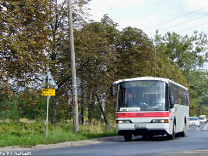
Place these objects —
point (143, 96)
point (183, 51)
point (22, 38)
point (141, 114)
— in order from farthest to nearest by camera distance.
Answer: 1. point (183, 51)
2. point (143, 96)
3. point (141, 114)
4. point (22, 38)

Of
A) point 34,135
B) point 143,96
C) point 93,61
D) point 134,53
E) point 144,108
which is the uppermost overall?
point 134,53

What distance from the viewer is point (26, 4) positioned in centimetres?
1923

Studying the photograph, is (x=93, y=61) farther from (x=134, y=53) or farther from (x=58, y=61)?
(x=134, y=53)

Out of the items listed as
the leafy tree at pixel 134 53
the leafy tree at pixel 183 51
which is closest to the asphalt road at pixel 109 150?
the leafy tree at pixel 134 53

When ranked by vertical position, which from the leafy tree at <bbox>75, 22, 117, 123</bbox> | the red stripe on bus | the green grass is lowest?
the green grass

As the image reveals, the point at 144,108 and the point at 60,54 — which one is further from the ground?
the point at 60,54

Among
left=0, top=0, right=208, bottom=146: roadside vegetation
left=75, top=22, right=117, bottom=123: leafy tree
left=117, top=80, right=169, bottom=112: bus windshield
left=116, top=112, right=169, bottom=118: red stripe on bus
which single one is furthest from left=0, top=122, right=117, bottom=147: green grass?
left=75, top=22, right=117, bottom=123: leafy tree

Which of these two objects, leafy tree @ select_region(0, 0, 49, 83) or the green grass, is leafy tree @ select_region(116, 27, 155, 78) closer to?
the green grass

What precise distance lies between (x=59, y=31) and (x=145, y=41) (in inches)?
310

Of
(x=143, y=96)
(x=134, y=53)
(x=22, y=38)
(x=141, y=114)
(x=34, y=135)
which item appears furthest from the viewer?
(x=134, y=53)

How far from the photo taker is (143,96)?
20.1m

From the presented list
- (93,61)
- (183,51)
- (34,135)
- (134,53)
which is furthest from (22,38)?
(183,51)

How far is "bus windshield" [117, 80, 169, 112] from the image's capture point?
20.0 metres

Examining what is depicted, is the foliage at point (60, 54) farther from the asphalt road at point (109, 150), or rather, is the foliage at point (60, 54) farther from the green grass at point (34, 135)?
the asphalt road at point (109, 150)
